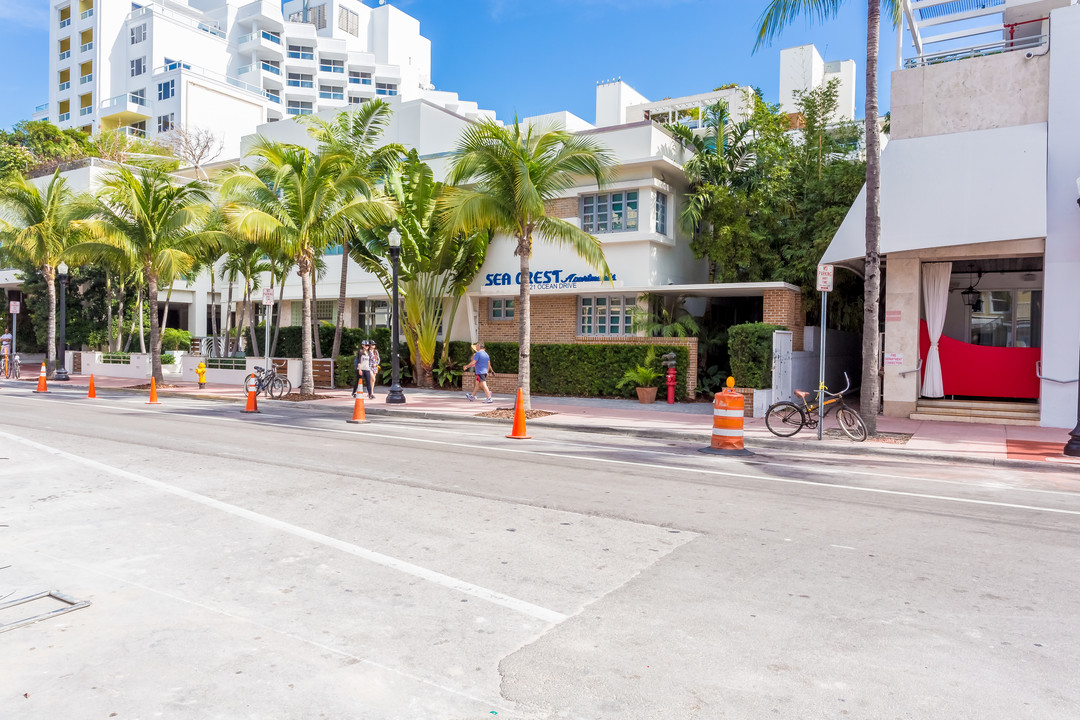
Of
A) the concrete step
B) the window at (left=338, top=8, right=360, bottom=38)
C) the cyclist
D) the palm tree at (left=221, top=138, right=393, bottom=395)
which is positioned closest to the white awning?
the concrete step

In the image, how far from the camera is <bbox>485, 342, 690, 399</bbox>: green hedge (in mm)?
20359

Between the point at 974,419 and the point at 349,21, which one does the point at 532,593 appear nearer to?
the point at 974,419

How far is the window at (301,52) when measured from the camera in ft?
225

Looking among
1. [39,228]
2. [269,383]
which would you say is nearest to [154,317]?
[269,383]

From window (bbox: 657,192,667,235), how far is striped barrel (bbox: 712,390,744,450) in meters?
11.5

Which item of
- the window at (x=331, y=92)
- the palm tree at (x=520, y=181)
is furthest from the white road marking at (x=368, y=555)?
the window at (x=331, y=92)

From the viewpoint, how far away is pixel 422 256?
74.4 ft

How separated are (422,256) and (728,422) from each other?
13275mm

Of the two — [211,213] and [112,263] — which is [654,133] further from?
[112,263]

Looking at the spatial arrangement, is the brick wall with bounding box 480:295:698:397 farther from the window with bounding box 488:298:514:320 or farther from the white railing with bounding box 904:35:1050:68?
the white railing with bounding box 904:35:1050:68

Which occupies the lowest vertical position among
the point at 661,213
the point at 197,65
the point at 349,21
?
the point at 661,213

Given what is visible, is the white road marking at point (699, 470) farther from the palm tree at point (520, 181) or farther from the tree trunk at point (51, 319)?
the tree trunk at point (51, 319)

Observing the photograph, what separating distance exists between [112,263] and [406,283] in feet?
33.9

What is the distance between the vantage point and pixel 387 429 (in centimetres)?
1473
